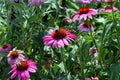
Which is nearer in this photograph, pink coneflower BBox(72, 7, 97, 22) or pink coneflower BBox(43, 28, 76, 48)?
pink coneflower BBox(43, 28, 76, 48)

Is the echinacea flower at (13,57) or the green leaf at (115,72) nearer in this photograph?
the green leaf at (115,72)

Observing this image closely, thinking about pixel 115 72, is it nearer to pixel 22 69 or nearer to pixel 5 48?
pixel 22 69

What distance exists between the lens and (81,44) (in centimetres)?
174

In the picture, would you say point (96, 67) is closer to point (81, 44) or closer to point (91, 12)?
point (81, 44)

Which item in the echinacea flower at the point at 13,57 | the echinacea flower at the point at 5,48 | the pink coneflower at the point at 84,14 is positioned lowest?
the echinacea flower at the point at 5,48

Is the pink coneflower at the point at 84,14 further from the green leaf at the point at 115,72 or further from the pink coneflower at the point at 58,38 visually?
the green leaf at the point at 115,72

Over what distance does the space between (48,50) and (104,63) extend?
1.05 ft

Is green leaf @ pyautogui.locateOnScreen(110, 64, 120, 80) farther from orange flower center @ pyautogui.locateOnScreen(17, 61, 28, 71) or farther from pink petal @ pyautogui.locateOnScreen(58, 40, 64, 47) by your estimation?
orange flower center @ pyautogui.locateOnScreen(17, 61, 28, 71)

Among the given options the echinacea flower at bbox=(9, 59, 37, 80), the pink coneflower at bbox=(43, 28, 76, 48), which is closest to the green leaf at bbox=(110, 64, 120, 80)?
the pink coneflower at bbox=(43, 28, 76, 48)

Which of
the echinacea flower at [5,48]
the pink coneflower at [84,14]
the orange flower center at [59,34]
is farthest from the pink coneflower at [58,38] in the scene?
the echinacea flower at [5,48]

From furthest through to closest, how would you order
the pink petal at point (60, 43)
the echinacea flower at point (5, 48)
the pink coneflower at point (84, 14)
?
the echinacea flower at point (5, 48) < the pink coneflower at point (84, 14) < the pink petal at point (60, 43)

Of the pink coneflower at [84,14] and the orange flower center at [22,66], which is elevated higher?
the pink coneflower at [84,14]

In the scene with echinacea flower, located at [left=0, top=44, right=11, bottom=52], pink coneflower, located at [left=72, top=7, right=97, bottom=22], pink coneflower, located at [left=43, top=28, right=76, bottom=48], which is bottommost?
echinacea flower, located at [left=0, top=44, right=11, bottom=52]

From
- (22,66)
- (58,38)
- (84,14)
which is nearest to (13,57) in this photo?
(22,66)
